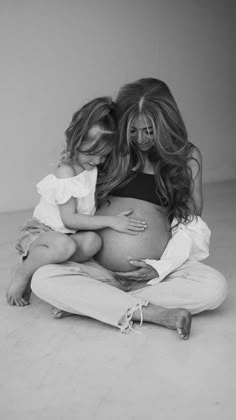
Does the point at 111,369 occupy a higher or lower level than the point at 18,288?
higher

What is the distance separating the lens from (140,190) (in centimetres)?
310

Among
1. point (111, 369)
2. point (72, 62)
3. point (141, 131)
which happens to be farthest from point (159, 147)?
point (72, 62)

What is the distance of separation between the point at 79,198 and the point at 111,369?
87 centimetres

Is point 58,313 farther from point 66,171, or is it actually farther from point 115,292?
point 66,171

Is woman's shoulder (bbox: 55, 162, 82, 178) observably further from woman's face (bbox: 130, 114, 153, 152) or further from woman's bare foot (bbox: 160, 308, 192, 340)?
woman's bare foot (bbox: 160, 308, 192, 340)

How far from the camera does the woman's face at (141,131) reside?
2.97m

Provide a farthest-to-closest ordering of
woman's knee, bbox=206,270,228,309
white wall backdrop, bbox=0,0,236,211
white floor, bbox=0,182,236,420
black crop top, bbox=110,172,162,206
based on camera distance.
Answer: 1. white wall backdrop, bbox=0,0,236,211
2. black crop top, bbox=110,172,162,206
3. woman's knee, bbox=206,270,228,309
4. white floor, bbox=0,182,236,420

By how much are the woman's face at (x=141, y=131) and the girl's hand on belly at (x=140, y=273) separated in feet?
1.68

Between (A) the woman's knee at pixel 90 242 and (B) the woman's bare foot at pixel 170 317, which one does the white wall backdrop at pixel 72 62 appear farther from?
(B) the woman's bare foot at pixel 170 317

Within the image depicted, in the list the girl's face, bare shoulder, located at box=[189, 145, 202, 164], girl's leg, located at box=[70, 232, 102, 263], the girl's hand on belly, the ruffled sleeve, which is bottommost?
the girl's hand on belly

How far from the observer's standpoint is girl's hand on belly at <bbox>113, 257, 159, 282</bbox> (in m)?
2.92

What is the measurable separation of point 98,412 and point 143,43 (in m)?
4.83

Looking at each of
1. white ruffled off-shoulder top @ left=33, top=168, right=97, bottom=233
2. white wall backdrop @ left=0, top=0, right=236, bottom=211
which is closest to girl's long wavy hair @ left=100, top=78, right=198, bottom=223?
white ruffled off-shoulder top @ left=33, top=168, right=97, bottom=233

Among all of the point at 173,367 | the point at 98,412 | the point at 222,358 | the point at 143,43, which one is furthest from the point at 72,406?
the point at 143,43
